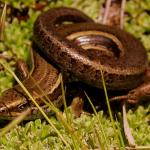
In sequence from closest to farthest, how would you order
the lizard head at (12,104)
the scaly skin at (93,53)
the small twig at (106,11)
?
the lizard head at (12,104), the scaly skin at (93,53), the small twig at (106,11)

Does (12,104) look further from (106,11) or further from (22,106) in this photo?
(106,11)

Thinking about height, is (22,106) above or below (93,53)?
below

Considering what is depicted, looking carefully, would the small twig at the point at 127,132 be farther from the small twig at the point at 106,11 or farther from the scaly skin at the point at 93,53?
the small twig at the point at 106,11

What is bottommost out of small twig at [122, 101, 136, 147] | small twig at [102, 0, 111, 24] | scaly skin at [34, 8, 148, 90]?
small twig at [122, 101, 136, 147]

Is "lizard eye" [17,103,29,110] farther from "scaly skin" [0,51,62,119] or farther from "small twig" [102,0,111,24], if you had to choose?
"small twig" [102,0,111,24]

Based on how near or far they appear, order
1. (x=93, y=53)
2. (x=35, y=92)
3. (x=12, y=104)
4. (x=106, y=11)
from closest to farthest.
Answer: (x=12, y=104)
(x=35, y=92)
(x=93, y=53)
(x=106, y=11)

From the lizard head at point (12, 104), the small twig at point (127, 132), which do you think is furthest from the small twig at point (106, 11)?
the lizard head at point (12, 104)

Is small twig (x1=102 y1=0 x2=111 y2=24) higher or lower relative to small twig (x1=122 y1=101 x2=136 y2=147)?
higher

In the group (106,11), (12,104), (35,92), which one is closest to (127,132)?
(35,92)

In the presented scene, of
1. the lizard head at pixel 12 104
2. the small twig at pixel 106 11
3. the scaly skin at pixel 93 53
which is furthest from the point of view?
the small twig at pixel 106 11

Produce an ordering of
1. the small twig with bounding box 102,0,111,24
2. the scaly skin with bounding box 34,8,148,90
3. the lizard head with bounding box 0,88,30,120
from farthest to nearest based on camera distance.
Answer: the small twig with bounding box 102,0,111,24, the scaly skin with bounding box 34,8,148,90, the lizard head with bounding box 0,88,30,120

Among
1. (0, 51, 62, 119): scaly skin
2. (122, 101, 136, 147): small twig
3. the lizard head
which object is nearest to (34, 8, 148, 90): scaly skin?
(0, 51, 62, 119): scaly skin

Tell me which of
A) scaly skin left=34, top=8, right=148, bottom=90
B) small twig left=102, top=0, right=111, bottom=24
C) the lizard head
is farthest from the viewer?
small twig left=102, top=0, right=111, bottom=24
